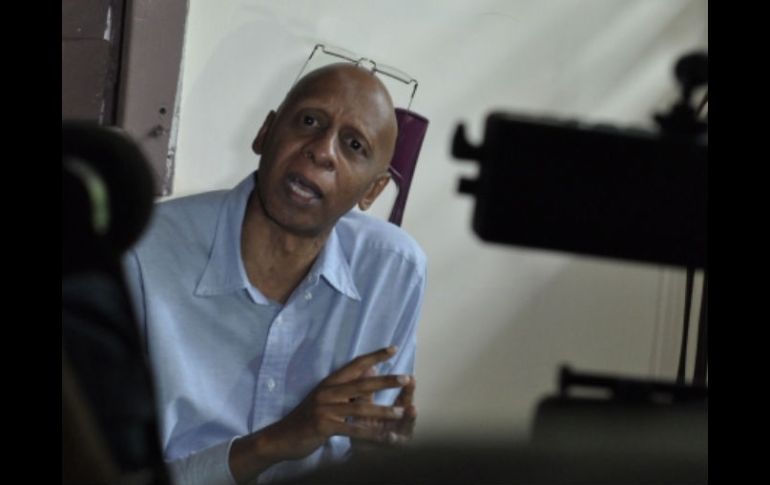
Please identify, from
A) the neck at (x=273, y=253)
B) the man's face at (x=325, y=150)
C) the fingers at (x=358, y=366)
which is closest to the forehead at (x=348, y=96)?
the man's face at (x=325, y=150)

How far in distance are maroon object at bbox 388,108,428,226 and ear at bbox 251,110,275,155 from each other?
0.12 metres

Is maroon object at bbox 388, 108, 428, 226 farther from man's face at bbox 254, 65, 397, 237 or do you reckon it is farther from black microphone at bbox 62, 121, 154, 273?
black microphone at bbox 62, 121, 154, 273

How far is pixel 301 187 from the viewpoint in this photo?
0.92 meters

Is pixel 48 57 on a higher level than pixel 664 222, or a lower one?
higher

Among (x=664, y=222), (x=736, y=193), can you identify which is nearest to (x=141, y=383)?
(x=664, y=222)

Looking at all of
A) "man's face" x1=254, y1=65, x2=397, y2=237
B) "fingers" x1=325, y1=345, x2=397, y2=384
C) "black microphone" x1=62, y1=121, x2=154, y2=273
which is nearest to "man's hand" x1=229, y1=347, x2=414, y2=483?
"fingers" x1=325, y1=345, x2=397, y2=384

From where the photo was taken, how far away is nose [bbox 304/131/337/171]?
908mm

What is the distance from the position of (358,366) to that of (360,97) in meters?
0.25

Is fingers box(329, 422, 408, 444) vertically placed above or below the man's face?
below

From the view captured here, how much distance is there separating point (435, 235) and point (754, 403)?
316 mm

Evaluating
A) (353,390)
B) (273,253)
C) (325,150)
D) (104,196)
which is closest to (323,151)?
(325,150)

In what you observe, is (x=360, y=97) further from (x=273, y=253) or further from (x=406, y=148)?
(x=273, y=253)

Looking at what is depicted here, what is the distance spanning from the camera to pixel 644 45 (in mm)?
→ 934

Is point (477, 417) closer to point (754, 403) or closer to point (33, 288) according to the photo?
point (754, 403)
